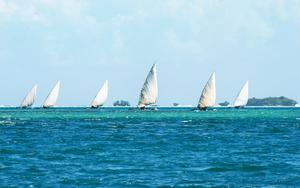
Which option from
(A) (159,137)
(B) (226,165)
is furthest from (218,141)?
(B) (226,165)

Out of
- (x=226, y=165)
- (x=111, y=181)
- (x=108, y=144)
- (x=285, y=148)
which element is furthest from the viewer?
(x=108, y=144)

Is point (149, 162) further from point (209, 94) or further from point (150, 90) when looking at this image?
point (209, 94)

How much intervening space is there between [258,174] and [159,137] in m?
32.1

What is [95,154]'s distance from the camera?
185ft

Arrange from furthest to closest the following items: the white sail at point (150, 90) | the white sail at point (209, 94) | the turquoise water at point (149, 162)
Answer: the white sail at point (209, 94), the white sail at point (150, 90), the turquoise water at point (149, 162)

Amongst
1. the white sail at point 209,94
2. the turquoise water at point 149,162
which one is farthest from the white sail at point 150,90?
the turquoise water at point 149,162

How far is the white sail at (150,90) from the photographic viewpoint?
181 m

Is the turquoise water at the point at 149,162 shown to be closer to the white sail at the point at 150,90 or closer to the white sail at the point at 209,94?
the white sail at the point at 150,90

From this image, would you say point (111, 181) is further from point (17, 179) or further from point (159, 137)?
point (159, 137)

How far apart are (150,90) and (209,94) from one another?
45.7ft

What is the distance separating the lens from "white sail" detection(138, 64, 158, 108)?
181m

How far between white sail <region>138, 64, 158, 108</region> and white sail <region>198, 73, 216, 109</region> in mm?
11469

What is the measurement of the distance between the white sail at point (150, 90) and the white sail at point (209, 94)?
1147cm

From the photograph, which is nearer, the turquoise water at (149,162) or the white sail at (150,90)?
the turquoise water at (149,162)
